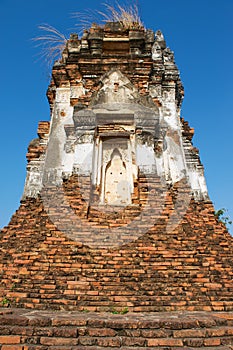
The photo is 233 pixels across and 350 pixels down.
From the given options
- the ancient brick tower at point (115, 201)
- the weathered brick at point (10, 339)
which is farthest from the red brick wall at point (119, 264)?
the weathered brick at point (10, 339)

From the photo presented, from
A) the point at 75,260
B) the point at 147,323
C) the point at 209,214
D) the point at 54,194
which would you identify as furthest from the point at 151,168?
the point at 147,323

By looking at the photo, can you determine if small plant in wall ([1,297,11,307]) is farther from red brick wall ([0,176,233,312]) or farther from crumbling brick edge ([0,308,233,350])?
crumbling brick edge ([0,308,233,350])

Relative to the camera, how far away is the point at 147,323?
2855 millimetres

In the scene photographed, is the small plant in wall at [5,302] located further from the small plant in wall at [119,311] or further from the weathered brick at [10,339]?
the small plant in wall at [119,311]

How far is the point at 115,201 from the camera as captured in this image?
5625mm

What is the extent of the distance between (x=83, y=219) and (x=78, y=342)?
2254 mm

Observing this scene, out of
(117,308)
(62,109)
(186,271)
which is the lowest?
(117,308)

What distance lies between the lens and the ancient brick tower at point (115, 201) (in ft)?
12.4

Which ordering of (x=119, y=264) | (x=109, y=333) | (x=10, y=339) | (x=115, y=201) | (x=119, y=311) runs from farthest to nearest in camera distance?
1. (x=115, y=201)
2. (x=119, y=264)
3. (x=119, y=311)
4. (x=109, y=333)
5. (x=10, y=339)

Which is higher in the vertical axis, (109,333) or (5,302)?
(5,302)

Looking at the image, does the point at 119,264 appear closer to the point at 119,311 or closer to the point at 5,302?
the point at 119,311

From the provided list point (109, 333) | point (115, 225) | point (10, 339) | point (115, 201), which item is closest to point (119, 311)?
point (109, 333)

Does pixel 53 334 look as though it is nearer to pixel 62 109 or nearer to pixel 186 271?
pixel 186 271

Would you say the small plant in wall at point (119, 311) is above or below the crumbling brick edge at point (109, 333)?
above
